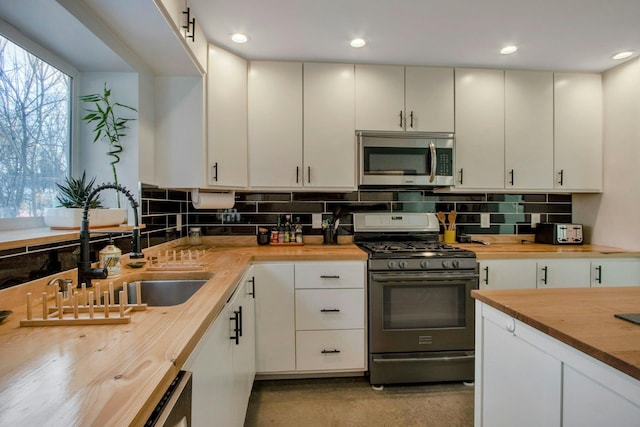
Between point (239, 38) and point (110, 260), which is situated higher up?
point (239, 38)

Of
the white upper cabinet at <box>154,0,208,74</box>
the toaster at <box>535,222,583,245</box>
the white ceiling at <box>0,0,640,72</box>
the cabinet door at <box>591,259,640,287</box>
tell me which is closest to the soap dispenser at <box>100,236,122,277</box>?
the white ceiling at <box>0,0,640,72</box>

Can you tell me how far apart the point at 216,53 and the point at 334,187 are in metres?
1.22

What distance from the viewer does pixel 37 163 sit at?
4.71 ft

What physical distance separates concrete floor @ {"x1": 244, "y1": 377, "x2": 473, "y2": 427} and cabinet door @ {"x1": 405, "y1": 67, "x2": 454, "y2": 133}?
6.11 feet

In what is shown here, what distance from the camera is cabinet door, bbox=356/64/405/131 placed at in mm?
2428

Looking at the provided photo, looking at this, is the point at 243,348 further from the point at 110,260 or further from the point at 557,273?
the point at 557,273

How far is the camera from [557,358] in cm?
93

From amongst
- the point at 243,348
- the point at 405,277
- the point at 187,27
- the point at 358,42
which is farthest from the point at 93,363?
the point at 358,42

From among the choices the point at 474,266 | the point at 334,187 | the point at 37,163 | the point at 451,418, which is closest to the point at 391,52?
the point at 334,187

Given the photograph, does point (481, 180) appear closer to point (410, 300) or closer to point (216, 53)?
point (410, 300)

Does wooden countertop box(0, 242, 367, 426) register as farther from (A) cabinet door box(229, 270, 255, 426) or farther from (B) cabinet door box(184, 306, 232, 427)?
(A) cabinet door box(229, 270, 255, 426)

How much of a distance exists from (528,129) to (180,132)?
2614mm

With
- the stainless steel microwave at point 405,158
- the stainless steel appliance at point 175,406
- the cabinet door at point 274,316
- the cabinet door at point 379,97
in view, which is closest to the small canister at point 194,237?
the cabinet door at point 274,316

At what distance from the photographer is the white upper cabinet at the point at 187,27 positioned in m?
1.44
